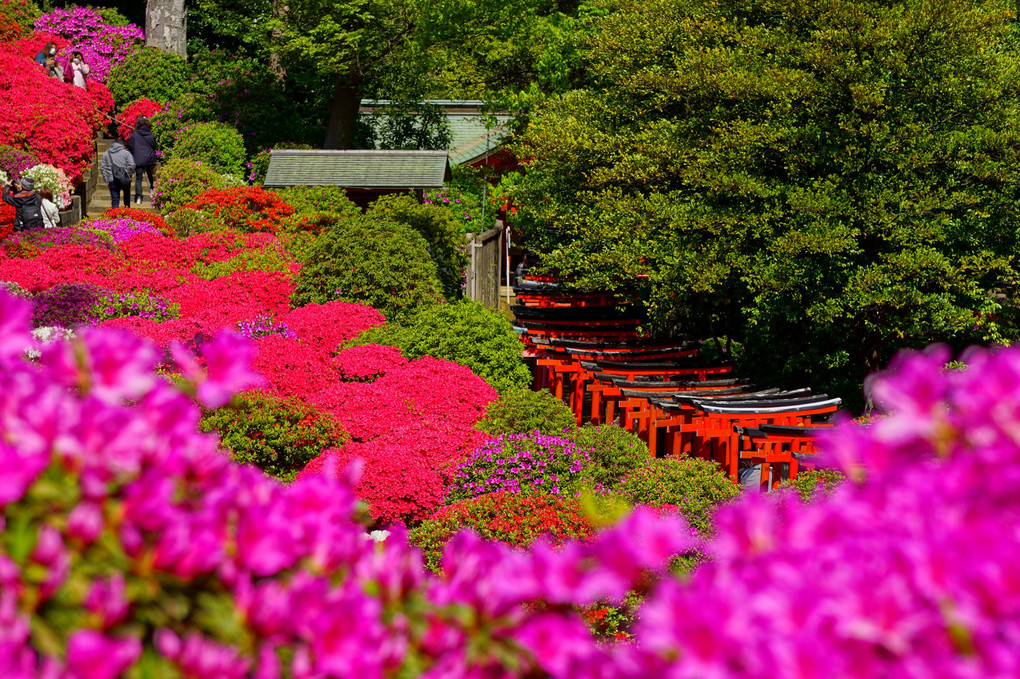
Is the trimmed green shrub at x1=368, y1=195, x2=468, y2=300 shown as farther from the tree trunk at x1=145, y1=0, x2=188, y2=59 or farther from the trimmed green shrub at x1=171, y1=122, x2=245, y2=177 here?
the tree trunk at x1=145, y1=0, x2=188, y2=59

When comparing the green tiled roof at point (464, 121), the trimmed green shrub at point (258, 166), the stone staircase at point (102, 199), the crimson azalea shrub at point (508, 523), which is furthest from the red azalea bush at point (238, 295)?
the green tiled roof at point (464, 121)

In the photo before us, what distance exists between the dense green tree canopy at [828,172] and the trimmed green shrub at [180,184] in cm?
1014

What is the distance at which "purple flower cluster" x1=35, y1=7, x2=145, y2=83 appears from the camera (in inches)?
1152

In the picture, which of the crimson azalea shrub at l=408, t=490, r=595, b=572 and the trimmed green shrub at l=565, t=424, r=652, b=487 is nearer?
the crimson azalea shrub at l=408, t=490, r=595, b=572

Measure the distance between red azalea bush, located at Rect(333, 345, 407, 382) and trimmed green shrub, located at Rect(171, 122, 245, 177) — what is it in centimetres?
1358

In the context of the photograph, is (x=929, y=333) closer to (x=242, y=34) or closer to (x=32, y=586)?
(x=32, y=586)

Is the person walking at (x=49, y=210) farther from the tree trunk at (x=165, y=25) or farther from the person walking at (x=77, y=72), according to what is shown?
the tree trunk at (x=165, y=25)

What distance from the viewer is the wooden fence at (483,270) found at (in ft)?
63.9

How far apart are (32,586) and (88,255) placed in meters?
16.4

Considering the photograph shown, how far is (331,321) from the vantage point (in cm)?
1491

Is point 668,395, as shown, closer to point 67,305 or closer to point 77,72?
point 67,305

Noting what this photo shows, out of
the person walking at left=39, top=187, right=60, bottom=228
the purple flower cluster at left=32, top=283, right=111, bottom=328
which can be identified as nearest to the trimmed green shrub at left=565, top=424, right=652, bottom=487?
the purple flower cluster at left=32, top=283, right=111, bottom=328

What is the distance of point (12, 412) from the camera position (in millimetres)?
1851

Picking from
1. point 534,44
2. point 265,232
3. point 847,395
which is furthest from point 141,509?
point 534,44
